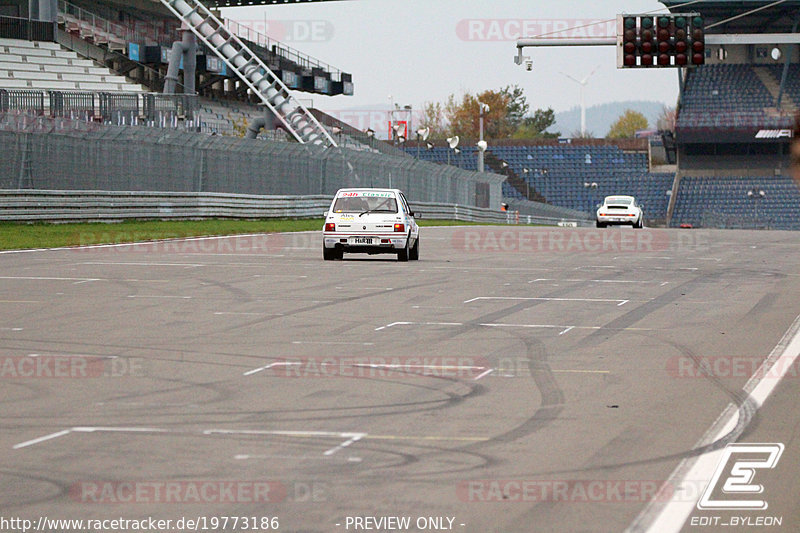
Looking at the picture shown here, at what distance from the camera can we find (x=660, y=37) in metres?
27.2

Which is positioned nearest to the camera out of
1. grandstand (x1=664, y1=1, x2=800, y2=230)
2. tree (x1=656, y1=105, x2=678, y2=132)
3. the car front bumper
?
the car front bumper

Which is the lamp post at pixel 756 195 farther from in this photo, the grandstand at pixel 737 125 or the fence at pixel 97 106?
the fence at pixel 97 106

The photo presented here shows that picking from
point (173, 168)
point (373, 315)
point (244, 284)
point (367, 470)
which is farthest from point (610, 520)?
point (173, 168)

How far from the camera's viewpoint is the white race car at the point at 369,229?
24844 mm

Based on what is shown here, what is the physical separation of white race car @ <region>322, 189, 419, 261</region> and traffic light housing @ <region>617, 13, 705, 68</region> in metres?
6.22

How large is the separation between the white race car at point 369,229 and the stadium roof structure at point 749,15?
2390 inches

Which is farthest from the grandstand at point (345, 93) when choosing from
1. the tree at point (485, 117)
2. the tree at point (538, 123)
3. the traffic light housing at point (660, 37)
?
the tree at point (538, 123)

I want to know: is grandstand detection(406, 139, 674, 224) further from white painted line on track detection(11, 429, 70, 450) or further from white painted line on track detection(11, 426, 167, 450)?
white painted line on track detection(11, 429, 70, 450)

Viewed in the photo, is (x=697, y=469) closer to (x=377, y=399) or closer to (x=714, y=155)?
(x=377, y=399)

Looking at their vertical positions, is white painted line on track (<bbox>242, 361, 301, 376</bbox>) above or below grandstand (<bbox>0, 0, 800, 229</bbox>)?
below

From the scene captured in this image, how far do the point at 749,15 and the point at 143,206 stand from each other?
6291 centimetres

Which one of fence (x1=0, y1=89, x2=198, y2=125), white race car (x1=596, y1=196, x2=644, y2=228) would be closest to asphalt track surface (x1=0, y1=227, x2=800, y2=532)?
fence (x1=0, y1=89, x2=198, y2=125)

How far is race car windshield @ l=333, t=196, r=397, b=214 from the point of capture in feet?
Answer: 83.0

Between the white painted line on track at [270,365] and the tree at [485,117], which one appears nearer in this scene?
the white painted line on track at [270,365]
